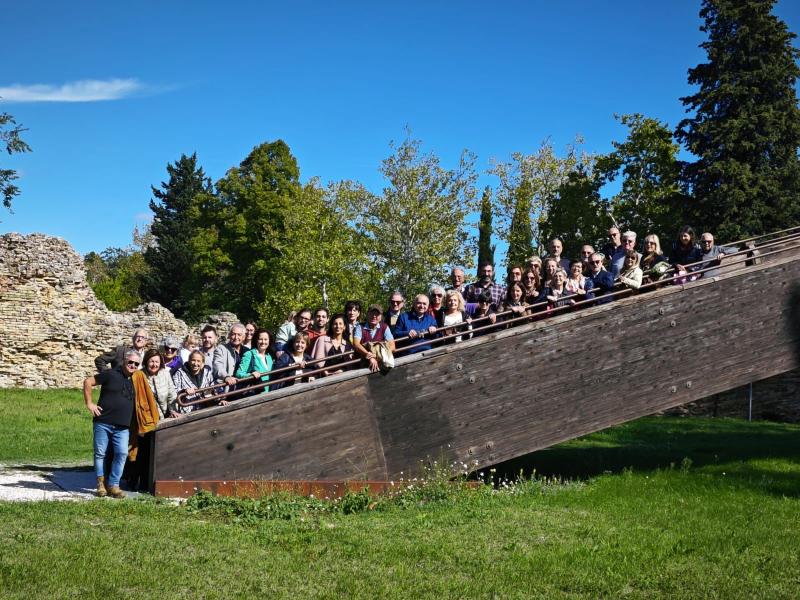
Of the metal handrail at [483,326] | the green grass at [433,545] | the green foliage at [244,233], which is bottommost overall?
the green grass at [433,545]

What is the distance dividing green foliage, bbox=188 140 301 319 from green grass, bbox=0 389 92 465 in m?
21.9

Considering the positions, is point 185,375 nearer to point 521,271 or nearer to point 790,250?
point 521,271

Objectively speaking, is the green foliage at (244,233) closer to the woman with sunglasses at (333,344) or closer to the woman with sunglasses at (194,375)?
the woman with sunglasses at (194,375)

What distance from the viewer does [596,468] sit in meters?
12.7

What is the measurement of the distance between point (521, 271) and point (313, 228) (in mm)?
29852

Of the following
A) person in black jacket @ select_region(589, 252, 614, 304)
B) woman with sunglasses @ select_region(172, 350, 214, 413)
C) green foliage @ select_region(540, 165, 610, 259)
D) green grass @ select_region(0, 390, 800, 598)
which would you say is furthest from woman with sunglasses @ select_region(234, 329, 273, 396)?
green foliage @ select_region(540, 165, 610, 259)

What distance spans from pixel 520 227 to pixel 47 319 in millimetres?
28517

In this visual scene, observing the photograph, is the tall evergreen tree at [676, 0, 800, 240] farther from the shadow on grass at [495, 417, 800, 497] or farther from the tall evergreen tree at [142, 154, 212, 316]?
the tall evergreen tree at [142, 154, 212, 316]

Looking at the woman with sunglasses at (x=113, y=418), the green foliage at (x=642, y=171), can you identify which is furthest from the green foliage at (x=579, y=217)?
the woman with sunglasses at (x=113, y=418)

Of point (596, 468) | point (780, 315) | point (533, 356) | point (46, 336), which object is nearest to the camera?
point (533, 356)

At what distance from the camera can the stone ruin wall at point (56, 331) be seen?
2362 cm

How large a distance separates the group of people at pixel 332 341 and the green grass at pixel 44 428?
3480 millimetres

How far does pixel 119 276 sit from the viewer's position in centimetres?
5978

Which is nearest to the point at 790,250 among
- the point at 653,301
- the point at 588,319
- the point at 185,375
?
the point at 653,301
